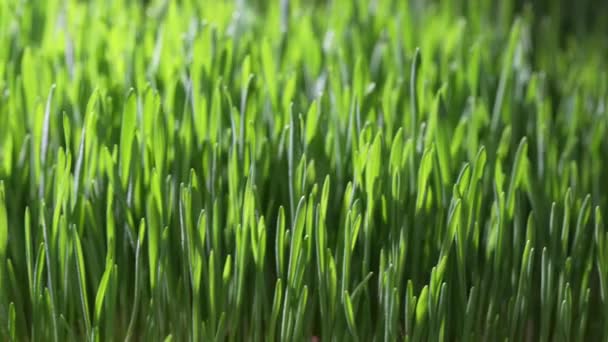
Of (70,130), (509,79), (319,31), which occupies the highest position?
(319,31)

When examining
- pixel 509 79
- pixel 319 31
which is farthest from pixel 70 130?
pixel 509 79

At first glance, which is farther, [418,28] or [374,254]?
[418,28]

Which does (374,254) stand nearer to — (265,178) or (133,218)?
(265,178)

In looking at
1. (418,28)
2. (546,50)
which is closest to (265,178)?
(418,28)

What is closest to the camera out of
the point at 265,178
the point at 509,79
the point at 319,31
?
the point at 265,178

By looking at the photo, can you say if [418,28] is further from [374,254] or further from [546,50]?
[374,254]

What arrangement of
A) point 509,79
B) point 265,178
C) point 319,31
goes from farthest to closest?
point 319,31, point 509,79, point 265,178

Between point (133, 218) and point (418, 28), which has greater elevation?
point (418, 28)
